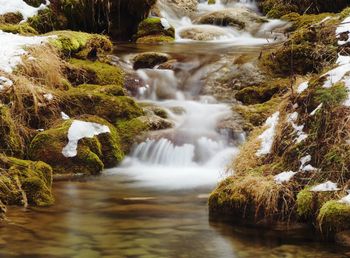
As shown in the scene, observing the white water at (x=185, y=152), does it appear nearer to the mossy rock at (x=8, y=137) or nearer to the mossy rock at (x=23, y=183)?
the mossy rock at (x=8, y=137)

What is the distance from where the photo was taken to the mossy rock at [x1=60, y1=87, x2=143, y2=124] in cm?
948

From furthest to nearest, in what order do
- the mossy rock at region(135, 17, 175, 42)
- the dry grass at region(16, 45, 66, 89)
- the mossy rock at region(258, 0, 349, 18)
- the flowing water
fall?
1. the mossy rock at region(258, 0, 349, 18)
2. the mossy rock at region(135, 17, 175, 42)
3. the dry grass at region(16, 45, 66, 89)
4. the flowing water

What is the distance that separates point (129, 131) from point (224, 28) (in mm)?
10106

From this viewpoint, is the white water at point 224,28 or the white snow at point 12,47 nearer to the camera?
the white snow at point 12,47

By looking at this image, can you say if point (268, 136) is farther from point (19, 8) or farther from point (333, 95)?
point (19, 8)

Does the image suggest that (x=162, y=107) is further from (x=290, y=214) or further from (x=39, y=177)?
(x=290, y=214)

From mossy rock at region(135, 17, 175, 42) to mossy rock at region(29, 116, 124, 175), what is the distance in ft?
29.4

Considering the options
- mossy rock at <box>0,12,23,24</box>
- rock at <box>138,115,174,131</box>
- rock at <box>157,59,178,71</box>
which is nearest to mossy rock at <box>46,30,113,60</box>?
rock at <box>157,59,178,71</box>

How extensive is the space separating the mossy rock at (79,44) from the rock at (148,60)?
851 millimetres

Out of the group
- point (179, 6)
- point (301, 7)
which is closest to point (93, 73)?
point (179, 6)

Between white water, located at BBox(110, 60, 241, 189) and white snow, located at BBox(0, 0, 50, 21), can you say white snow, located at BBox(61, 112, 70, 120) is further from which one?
white snow, located at BBox(0, 0, 50, 21)

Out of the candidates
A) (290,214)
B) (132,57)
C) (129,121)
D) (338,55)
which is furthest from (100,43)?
(290,214)

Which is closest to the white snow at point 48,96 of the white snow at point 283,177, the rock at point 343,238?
the white snow at point 283,177

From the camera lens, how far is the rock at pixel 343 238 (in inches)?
192
